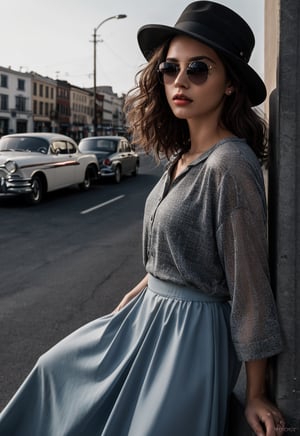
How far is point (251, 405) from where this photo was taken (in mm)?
1397

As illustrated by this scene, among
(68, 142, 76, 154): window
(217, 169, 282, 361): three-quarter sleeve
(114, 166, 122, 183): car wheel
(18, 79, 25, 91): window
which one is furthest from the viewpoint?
(18, 79, 25, 91): window

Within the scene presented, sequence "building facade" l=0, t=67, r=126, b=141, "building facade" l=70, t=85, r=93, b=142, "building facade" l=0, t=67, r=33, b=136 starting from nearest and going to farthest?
"building facade" l=0, t=67, r=33, b=136
"building facade" l=0, t=67, r=126, b=141
"building facade" l=70, t=85, r=93, b=142

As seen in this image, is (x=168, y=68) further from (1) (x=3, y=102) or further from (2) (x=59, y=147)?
(1) (x=3, y=102)

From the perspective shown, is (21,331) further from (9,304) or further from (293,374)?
(293,374)

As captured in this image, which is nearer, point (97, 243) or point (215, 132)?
point (215, 132)

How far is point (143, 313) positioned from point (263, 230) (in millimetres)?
460

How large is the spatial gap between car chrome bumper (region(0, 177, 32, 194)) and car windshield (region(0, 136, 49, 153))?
151cm

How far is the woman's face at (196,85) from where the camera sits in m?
1.48

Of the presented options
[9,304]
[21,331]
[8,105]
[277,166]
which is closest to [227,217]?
[277,166]

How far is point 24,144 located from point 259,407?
38.8 ft

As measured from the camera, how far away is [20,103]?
236 ft

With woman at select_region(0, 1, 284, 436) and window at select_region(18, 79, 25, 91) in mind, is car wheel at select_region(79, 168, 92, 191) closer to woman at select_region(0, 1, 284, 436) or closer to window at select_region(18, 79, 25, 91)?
woman at select_region(0, 1, 284, 436)

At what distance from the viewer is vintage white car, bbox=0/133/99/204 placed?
36.3 feet

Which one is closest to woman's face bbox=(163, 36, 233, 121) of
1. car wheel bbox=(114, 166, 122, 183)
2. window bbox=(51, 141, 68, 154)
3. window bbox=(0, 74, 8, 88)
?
window bbox=(51, 141, 68, 154)
